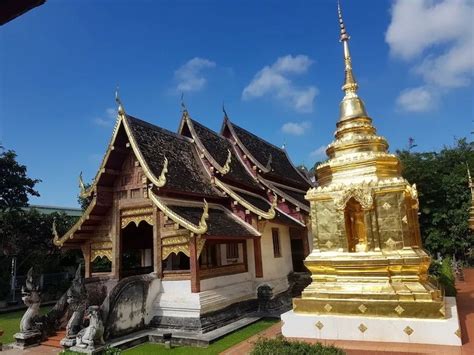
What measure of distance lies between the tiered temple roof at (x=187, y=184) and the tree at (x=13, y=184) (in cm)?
928

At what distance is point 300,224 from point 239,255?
8.64ft

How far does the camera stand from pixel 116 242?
1076 cm

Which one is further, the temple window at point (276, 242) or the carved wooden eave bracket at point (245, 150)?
the carved wooden eave bracket at point (245, 150)

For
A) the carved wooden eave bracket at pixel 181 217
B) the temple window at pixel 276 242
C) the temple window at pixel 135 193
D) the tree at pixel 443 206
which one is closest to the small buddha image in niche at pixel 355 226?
the carved wooden eave bracket at pixel 181 217

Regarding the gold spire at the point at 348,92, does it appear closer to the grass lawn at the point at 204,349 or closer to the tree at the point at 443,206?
the grass lawn at the point at 204,349

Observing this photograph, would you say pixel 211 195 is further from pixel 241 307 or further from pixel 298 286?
pixel 298 286

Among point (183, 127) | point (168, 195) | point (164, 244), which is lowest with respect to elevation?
point (164, 244)

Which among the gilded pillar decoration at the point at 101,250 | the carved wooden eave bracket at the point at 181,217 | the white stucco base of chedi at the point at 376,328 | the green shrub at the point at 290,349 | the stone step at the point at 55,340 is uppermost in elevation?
the carved wooden eave bracket at the point at 181,217

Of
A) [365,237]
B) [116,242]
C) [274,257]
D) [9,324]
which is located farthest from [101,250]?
[365,237]

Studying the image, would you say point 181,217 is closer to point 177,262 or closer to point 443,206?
point 177,262

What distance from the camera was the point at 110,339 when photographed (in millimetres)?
8562

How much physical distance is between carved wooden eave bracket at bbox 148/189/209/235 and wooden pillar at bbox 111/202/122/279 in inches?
72.4

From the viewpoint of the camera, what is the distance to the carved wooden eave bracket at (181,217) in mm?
8898

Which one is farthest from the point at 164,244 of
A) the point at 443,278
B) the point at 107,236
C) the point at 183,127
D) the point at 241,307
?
the point at 443,278
